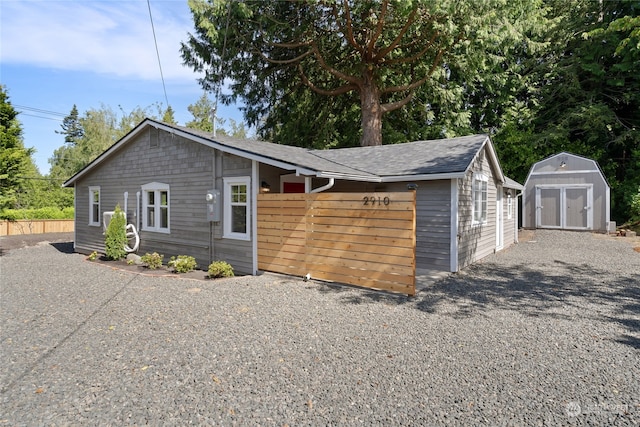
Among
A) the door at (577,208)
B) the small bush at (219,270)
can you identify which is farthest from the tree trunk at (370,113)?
the small bush at (219,270)

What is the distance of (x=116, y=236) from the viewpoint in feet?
36.9

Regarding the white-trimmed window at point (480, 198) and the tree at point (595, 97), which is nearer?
the white-trimmed window at point (480, 198)

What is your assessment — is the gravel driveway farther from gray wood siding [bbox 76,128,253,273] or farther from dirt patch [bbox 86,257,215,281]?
gray wood siding [bbox 76,128,253,273]

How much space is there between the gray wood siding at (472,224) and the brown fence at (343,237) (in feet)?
10.3

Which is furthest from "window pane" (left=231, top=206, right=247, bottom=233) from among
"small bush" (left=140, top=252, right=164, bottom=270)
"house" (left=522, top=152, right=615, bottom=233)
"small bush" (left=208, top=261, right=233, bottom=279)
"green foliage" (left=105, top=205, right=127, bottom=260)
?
"house" (left=522, top=152, right=615, bottom=233)

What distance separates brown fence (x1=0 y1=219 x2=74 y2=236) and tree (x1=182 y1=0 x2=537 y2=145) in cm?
1398

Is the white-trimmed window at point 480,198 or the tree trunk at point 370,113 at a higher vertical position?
the tree trunk at point 370,113

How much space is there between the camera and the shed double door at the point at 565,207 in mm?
16766

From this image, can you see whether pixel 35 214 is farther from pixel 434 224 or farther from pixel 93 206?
pixel 434 224

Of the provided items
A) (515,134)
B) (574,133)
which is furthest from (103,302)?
(574,133)

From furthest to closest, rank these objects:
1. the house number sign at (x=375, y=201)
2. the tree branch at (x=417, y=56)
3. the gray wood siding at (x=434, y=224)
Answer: the tree branch at (x=417, y=56) → the gray wood siding at (x=434, y=224) → the house number sign at (x=375, y=201)

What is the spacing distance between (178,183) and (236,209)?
2412mm

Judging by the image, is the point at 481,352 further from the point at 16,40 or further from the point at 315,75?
the point at 315,75

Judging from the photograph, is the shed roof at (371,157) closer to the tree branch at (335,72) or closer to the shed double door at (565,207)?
the tree branch at (335,72)
